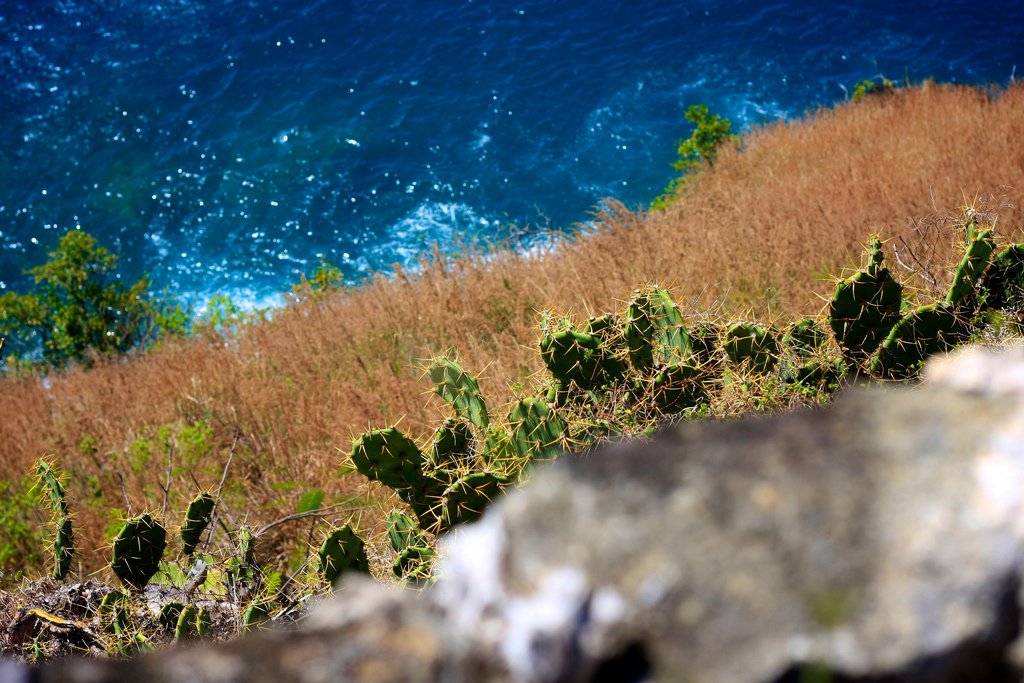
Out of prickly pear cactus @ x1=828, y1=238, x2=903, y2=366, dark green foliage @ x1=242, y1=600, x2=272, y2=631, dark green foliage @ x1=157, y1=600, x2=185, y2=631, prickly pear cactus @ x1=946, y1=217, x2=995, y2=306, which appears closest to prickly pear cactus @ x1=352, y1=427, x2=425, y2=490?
dark green foliage @ x1=242, y1=600, x2=272, y2=631

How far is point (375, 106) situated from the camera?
15766 mm

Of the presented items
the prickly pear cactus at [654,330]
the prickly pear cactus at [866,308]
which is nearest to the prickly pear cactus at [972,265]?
the prickly pear cactus at [866,308]

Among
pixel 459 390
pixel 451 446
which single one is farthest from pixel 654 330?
pixel 451 446

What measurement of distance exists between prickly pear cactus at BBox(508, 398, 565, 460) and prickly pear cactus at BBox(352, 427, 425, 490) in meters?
0.43

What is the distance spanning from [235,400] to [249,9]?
47.4 ft

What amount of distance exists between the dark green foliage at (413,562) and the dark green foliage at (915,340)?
7.09 feet

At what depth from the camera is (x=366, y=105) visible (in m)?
15.8

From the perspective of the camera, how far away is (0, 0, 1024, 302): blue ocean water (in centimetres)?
1357

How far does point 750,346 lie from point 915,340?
716 mm

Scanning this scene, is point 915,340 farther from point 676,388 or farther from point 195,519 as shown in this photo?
point 195,519

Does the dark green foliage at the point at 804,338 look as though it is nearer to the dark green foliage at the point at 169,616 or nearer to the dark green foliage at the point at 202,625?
the dark green foliage at the point at 202,625

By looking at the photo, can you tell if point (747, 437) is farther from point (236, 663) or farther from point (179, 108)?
point (179, 108)

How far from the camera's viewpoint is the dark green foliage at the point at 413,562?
3219 mm

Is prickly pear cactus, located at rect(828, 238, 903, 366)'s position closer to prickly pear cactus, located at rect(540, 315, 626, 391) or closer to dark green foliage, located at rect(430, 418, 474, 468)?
prickly pear cactus, located at rect(540, 315, 626, 391)
